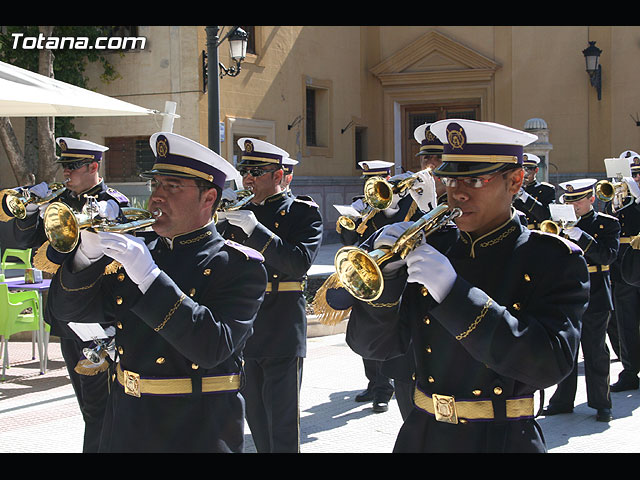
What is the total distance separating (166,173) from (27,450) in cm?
356

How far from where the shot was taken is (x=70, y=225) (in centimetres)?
334

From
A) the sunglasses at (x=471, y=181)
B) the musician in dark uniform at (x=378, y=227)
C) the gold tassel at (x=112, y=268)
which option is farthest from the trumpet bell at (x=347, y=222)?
the sunglasses at (x=471, y=181)

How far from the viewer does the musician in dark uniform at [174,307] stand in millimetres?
3221

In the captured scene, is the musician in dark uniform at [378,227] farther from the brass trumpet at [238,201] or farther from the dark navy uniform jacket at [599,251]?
the dark navy uniform jacket at [599,251]

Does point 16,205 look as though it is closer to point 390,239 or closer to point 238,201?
point 238,201

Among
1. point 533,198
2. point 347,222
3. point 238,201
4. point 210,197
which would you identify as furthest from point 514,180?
point 533,198

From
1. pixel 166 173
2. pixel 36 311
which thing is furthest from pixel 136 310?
pixel 36 311

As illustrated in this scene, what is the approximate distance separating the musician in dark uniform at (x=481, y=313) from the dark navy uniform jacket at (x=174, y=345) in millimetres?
524

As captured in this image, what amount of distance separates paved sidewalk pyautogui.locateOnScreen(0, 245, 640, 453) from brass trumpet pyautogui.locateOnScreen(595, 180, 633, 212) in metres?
1.77

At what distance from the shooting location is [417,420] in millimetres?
3172

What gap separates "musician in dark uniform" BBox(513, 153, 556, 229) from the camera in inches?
368

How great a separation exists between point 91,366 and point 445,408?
2.65 meters

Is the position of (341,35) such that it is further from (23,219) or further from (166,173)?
(166,173)

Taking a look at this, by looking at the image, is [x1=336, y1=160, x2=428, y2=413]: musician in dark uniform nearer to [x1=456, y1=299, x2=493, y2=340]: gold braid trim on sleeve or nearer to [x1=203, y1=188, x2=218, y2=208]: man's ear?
[x1=203, y1=188, x2=218, y2=208]: man's ear
